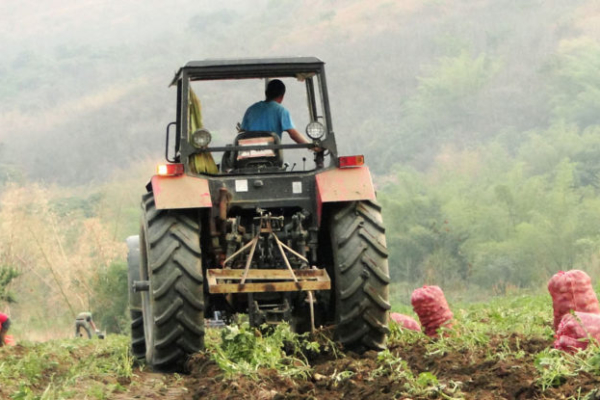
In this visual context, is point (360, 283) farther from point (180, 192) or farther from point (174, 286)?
point (180, 192)

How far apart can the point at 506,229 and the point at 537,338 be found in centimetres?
2078

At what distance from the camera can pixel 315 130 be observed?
28.5 ft

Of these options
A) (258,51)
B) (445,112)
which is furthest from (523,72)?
(258,51)

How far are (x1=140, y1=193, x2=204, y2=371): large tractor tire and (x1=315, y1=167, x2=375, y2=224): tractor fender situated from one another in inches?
37.0

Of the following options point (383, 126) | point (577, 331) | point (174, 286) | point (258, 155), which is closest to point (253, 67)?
point (258, 155)

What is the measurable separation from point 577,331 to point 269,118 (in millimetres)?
3420

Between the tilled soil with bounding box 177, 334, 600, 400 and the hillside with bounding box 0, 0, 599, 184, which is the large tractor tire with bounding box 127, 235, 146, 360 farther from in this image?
the hillside with bounding box 0, 0, 599, 184

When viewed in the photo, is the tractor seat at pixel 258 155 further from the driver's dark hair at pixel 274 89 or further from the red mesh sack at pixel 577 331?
the red mesh sack at pixel 577 331

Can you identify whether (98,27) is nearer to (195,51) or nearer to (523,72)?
(195,51)

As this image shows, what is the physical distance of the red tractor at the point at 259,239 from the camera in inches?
313

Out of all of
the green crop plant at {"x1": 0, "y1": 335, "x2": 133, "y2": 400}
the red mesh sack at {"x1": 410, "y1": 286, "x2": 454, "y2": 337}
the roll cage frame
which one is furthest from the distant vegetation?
the roll cage frame

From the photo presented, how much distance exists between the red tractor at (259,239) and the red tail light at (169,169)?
1 cm

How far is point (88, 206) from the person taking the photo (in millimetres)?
43000

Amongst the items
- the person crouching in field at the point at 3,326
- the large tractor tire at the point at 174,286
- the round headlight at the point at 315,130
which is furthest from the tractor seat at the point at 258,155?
the person crouching in field at the point at 3,326
